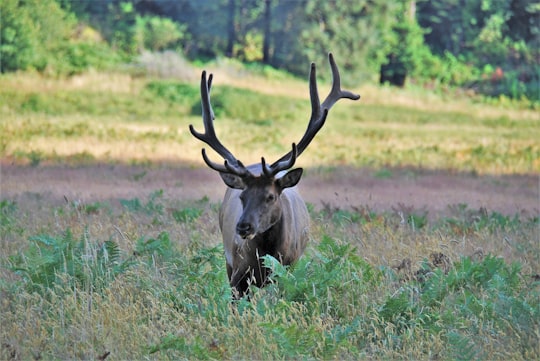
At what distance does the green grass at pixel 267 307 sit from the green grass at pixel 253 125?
11621 millimetres

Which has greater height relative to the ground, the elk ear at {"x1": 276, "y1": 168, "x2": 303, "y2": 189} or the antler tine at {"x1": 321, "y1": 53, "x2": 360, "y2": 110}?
the antler tine at {"x1": 321, "y1": 53, "x2": 360, "y2": 110}

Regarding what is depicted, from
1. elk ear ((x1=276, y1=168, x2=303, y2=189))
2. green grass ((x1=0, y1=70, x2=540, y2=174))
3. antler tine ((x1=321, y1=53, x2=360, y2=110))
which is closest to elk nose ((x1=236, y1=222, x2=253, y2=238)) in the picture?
elk ear ((x1=276, y1=168, x2=303, y2=189))

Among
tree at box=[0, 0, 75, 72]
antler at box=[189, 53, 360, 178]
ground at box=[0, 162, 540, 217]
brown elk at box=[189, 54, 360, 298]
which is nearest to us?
brown elk at box=[189, 54, 360, 298]

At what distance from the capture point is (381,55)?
55.8 metres

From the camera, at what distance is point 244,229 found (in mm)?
7410

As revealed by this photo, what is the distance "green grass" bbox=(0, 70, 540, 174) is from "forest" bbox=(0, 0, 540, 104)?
5842 mm

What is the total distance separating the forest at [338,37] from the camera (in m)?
53.4

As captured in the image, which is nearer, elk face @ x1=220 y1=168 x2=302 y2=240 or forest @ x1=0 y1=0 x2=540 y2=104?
elk face @ x1=220 y1=168 x2=302 y2=240

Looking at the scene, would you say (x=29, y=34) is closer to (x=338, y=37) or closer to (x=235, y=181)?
(x=338, y=37)

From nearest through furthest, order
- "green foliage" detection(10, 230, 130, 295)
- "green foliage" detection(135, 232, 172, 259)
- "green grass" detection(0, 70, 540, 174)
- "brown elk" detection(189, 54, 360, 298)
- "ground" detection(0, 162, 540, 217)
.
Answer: "brown elk" detection(189, 54, 360, 298) → "green foliage" detection(10, 230, 130, 295) → "green foliage" detection(135, 232, 172, 259) → "ground" detection(0, 162, 540, 217) → "green grass" detection(0, 70, 540, 174)

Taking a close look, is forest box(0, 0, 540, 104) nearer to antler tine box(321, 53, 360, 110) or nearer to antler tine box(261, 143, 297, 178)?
antler tine box(321, 53, 360, 110)

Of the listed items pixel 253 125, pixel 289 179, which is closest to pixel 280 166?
pixel 289 179

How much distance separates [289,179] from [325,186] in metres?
10.1

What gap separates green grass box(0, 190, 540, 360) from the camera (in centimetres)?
661
